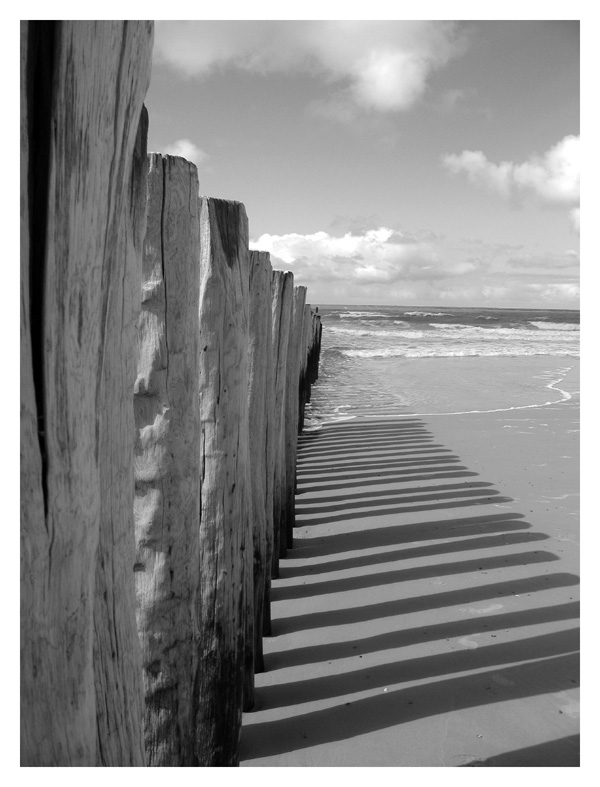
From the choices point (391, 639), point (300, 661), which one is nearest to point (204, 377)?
point (300, 661)

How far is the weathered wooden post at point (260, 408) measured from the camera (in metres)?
3.35

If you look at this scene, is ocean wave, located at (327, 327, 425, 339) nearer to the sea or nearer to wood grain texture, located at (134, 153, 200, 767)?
the sea

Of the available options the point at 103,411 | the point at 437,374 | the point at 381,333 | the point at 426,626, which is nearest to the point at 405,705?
the point at 426,626

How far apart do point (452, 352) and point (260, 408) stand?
75.8 feet

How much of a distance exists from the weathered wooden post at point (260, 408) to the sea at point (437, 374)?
6497mm

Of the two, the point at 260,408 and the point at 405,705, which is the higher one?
the point at 260,408

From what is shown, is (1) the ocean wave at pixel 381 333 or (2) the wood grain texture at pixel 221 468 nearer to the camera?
(2) the wood grain texture at pixel 221 468

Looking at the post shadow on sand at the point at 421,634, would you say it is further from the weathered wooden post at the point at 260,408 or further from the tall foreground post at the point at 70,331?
the tall foreground post at the point at 70,331

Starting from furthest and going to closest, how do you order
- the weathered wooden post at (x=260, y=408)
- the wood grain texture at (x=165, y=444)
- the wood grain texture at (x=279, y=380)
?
the wood grain texture at (x=279, y=380)
the weathered wooden post at (x=260, y=408)
the wood grain texture at (x=165, y=444)

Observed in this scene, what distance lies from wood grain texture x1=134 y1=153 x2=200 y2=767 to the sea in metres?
7.94

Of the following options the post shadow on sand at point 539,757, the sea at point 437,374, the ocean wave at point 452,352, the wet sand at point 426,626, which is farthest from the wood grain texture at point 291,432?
the ocean wave at point 452,352

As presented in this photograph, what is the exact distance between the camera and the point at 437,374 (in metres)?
17.7

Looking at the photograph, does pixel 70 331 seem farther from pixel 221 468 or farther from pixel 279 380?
Answer: pixel 279 380
